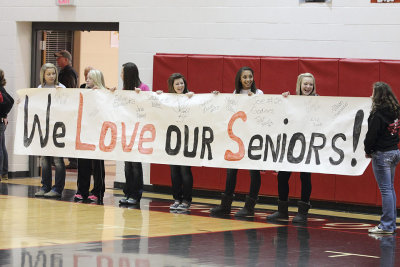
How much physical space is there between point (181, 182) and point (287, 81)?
6.68 feet

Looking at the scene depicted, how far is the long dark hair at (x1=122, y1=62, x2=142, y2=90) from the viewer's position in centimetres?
1003

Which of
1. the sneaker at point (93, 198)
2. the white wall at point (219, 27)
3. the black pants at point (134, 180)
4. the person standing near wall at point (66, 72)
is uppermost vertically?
the white wall at point (219, 27)

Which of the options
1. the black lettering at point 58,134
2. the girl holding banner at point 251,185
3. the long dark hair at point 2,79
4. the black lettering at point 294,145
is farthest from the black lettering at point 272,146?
the long dark hair at point 2,79

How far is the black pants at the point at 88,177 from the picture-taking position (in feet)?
33.8

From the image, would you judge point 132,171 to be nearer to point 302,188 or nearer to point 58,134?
point 58,134

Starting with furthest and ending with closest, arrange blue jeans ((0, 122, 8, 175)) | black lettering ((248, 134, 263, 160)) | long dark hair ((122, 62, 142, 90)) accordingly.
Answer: blue jeans ((0, 122, 8, 175)) < long dark hair ((122, 62, 142, 90)) < black lettering ((248, 134, 263, 160))

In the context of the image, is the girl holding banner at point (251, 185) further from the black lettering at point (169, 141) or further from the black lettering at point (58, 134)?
the black lettering at point (58, 134)

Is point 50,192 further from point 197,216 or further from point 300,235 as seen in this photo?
point 300,235

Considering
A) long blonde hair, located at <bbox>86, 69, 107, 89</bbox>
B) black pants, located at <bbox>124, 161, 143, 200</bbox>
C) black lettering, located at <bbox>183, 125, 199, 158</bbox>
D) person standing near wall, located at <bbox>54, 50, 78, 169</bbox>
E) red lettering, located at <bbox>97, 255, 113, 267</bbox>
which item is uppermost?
person standing near wall, located at <bbox>54, 50, 78, 169</bbox>

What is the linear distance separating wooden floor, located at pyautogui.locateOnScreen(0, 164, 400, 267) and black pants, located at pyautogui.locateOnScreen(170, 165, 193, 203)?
19cm

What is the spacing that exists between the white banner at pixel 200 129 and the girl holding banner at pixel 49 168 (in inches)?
6.5

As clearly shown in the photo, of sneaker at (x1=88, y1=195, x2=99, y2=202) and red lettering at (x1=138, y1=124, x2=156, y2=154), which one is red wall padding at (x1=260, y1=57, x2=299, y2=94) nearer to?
red lettering at (x1=138, y1=124, x2=156, y2=154)

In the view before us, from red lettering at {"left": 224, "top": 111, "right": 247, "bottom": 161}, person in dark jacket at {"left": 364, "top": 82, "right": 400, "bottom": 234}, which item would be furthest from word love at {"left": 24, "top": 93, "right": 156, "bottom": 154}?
→ person in dark jacket at {"left": 364, "top": 82, "right": 400, "bottom": 234}

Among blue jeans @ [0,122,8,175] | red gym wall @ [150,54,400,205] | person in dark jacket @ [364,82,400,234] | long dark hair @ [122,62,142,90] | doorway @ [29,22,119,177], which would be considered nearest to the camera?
A: person in dark jacket @ [364,82,400,234]
